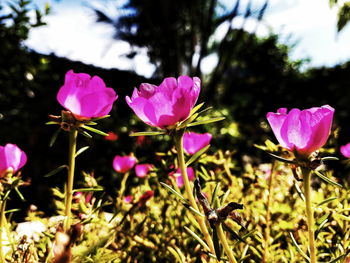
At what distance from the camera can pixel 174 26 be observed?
8.03m

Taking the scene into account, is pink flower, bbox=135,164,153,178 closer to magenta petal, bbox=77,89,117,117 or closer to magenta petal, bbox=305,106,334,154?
magenta petal, bbox=77,89,117,117

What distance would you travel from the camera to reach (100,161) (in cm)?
269

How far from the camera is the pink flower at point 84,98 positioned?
0.48 metres

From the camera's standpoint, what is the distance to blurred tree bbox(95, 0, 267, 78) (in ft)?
23.7

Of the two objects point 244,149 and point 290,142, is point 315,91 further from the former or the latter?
point 290,142

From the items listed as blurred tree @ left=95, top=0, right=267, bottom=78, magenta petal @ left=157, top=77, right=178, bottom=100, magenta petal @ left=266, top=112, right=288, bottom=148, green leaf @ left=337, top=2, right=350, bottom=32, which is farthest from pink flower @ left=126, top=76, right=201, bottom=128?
blurred tree @ left=95, top=0, right=267, bottom=78

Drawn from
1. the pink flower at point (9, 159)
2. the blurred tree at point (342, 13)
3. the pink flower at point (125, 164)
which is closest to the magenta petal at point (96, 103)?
the pink flower at point (9, 159)

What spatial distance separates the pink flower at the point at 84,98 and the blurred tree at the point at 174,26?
6.58 meters

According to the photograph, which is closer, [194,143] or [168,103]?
[168,103]

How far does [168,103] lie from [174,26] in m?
8.08

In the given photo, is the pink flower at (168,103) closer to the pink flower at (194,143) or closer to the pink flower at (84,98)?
the pink flower at (84,98)

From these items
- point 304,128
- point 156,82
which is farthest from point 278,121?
point 156,82

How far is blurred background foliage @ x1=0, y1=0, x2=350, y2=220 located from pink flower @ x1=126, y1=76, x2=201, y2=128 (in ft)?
0.39

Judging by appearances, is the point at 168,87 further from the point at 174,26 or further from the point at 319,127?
the point at 174,26
